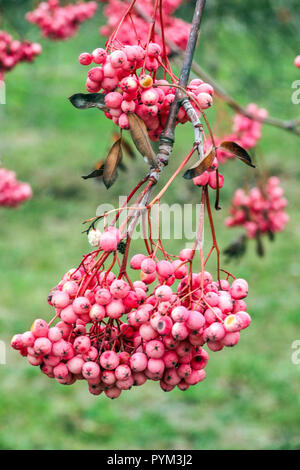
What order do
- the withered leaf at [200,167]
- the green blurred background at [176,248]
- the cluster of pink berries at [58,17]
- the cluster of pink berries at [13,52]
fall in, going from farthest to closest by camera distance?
the green blurred background at [176,248] → the cluster of pink berries at [58,17] → the cluster of pink berries at [13,52] → the withered leaf at [200,167]

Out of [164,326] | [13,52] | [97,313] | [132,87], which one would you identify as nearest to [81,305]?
[97,313]

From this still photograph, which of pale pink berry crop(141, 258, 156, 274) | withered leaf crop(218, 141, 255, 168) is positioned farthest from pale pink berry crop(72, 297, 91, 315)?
withered leaf crop(218, 141, 255, 168)

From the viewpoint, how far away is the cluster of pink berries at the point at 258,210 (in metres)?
2.36

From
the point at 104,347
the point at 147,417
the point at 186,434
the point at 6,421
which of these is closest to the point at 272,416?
the point at 186,434

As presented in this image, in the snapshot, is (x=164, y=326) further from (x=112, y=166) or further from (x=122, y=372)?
(x=112, y=166)

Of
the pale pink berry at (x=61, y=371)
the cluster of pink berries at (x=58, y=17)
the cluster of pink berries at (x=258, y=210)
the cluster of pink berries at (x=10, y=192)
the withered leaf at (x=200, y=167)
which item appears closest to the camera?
the withered leaf at (x=200, y=167)

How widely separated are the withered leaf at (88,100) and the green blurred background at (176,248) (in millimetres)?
1046

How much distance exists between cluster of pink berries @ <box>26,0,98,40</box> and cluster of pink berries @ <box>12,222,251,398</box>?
7.08 ft

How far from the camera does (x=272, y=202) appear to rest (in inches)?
94.3

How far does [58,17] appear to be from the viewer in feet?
9.22

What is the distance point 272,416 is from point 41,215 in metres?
4.02

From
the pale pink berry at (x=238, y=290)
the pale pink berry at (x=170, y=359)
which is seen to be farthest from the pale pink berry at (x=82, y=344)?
the pale pink berry at (x=238, y=290)

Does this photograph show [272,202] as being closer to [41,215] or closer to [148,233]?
A: [148,233]

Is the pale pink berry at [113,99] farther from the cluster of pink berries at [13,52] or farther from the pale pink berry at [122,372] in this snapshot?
the cluster of pink berries at [13,52]
